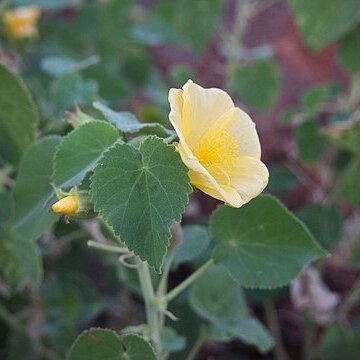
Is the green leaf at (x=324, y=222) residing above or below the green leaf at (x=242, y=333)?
below

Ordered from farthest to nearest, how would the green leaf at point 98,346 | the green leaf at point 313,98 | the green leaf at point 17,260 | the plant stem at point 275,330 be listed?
the plant stem at point 275,330 → the green leaf at point 313,98 → the green leaf at point 17,260 → the green leaf at point 98,346

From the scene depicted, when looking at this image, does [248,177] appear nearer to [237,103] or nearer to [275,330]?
[275,330]

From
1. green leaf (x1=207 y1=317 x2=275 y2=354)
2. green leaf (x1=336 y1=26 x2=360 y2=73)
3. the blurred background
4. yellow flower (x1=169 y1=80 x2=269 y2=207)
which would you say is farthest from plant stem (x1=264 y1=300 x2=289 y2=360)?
yellow flower (x1=169 y1=80 x2=269 y2=207)

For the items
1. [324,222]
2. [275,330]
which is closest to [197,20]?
[324,222]

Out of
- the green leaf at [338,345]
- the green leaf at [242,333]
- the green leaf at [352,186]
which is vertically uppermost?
the green leaf at [352,186]

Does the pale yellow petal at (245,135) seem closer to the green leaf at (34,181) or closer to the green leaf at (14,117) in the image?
the green leaf at (34,181)

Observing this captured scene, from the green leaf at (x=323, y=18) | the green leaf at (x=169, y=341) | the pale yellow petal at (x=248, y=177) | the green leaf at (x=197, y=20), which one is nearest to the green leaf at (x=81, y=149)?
the pale yellow petal at (x=248, y=177)

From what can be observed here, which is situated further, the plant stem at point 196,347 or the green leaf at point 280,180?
the green leaf at point 280,180
